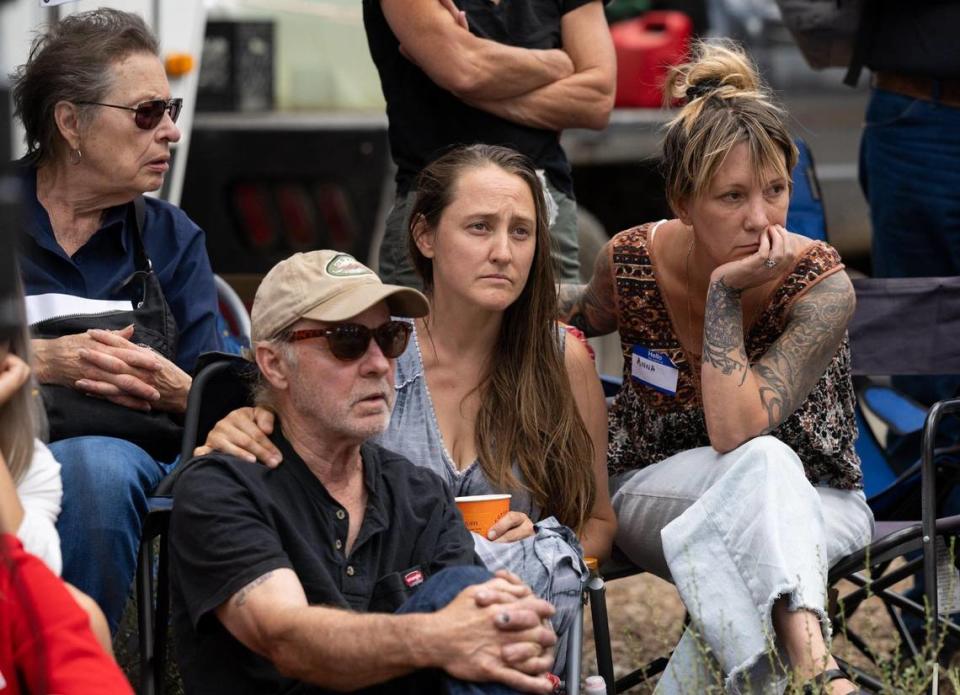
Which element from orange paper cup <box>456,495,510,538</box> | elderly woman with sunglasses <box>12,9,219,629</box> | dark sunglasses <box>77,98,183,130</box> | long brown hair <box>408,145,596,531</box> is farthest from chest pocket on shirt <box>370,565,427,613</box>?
dark sunglasses <box>77,98,183,130</box>

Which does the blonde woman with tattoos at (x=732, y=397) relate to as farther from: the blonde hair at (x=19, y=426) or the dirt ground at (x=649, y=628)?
the blonde hair at (x=19, y=426)

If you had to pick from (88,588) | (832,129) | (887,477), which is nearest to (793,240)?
(887,477)

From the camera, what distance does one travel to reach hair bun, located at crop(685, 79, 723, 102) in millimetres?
4016

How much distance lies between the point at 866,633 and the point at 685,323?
6.14ft

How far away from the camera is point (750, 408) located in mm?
3666

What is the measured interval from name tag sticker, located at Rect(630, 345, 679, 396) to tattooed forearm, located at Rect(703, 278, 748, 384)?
23cm

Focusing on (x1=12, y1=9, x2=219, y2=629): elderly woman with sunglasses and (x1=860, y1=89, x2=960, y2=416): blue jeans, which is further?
(x1=860, y1=89, x2=960, y2=416): blue jeans

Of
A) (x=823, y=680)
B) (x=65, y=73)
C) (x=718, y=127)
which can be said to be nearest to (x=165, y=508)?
(x=65, y=73)

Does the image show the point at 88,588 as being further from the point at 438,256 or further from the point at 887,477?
the point at 887,477

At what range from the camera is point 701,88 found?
404 centimetres

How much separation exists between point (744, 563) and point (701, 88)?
1.24m

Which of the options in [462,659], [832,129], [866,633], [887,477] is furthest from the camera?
[832,129]

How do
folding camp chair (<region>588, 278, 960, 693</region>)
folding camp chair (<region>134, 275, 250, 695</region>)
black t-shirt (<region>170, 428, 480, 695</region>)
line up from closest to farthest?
black t-shirt (<region>170, 428, 480, 695</region>) < folding camp chair (<region>134, 275, 250, 695</region>) < folding camp chair (<region>588, 278, 960, 693</region>)

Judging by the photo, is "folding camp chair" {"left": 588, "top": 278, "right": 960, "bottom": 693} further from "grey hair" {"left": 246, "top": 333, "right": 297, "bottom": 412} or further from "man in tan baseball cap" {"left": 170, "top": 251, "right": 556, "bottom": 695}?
"grey hair" {"left": 246, "top": 333, "right": 297, "bottom": 412}
